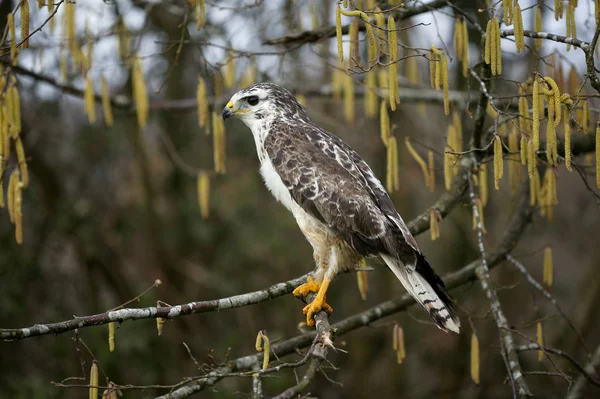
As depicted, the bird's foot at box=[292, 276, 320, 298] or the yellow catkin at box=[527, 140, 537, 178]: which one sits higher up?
the yellow catkin at box=[527, 140, 537, 178]

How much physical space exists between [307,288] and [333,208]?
0.61 m

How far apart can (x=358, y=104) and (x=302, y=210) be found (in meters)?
6.51

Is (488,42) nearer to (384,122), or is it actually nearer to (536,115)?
(536,115)

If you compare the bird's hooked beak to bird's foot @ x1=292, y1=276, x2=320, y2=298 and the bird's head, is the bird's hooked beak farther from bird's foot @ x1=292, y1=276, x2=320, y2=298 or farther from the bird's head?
bird's foot @ x1=292, y1=276, x2=320, y2=298

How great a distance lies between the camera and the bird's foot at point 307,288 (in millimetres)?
4504

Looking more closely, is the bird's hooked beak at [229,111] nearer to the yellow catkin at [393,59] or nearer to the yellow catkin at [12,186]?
the yellow catkin at [12,186]

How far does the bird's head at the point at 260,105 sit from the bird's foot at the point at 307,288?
139 centimetres

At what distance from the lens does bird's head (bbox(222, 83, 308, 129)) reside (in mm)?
5168

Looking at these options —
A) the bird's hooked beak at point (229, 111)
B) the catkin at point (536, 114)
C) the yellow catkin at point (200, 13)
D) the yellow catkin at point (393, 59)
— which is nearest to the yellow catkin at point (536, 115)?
the catkin at point (536, 114)

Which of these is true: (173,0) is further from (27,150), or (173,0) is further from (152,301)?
(152,301)

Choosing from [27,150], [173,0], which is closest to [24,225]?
[27,150]

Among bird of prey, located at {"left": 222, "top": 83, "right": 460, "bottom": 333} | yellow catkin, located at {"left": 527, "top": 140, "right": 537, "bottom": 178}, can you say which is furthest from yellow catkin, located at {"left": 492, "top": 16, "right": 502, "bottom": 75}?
bird of prey, located at {"left": 222, "top": 83, "right": 460, "bottom": 333}

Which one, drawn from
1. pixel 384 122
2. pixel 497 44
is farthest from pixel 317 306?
pixel 497 44

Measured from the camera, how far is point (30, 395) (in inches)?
322
